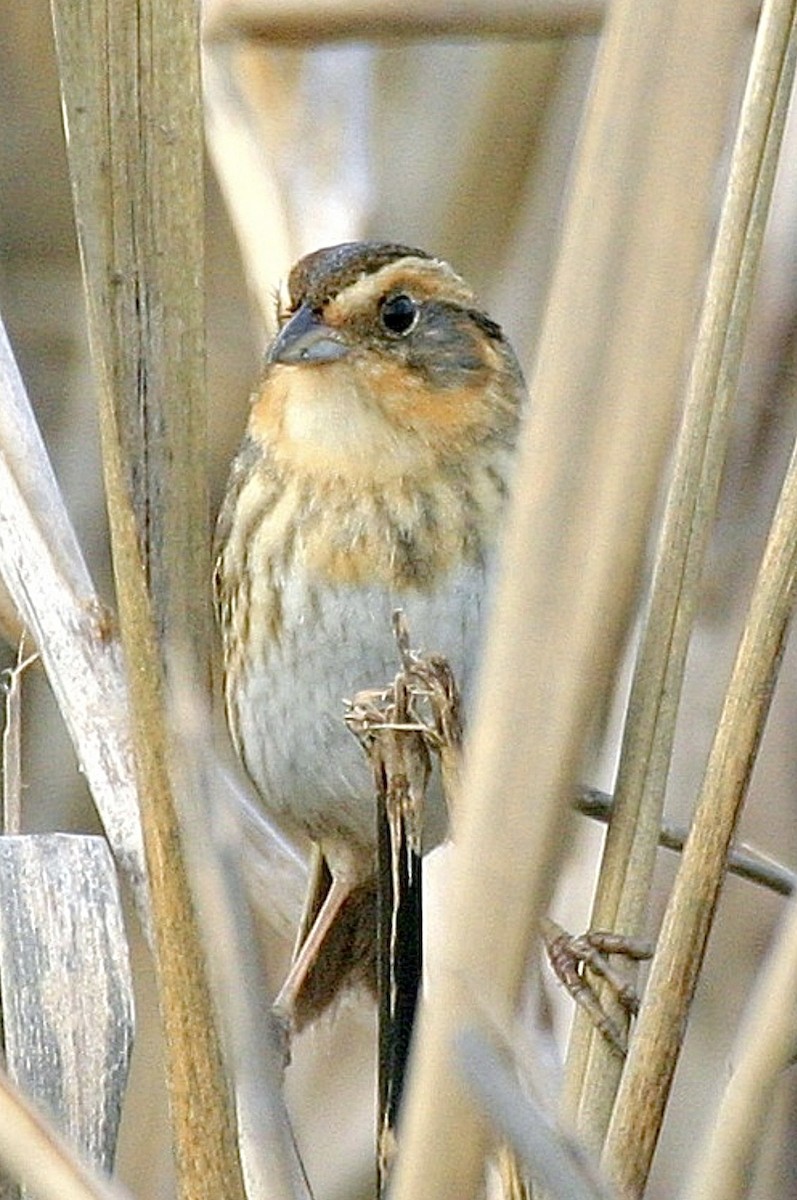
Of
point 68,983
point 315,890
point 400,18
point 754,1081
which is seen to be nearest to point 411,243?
point 400,18

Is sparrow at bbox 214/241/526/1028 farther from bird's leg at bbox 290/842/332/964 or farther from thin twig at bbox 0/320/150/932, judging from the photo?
thin twig at bbox 0/320/150/932

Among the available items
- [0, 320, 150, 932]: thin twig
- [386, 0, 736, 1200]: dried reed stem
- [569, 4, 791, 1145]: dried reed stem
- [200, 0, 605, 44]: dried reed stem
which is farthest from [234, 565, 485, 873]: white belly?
[386, 0, 736, 1200]: dried reed stem

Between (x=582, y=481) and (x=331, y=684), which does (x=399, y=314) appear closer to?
(x=331, y=684)

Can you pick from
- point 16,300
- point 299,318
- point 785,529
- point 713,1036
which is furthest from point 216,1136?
point 16,300

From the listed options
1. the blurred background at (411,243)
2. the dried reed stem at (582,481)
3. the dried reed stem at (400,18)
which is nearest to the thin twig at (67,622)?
the blurred background at (411,243)

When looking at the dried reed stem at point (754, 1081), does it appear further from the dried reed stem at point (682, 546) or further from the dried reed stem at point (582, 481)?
the dried reed stem at point (682, 546)

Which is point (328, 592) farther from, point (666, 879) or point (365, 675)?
point (666, 879)

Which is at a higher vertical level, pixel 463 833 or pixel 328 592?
pixel 328 592

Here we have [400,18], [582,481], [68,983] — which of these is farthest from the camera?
[400,18]
